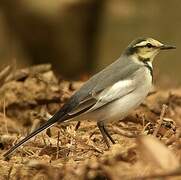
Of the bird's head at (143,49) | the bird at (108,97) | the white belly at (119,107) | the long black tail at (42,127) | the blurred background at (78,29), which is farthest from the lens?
the blurred background at (78,29)

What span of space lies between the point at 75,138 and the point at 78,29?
11.7 meters

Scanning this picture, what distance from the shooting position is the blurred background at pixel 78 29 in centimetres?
1645

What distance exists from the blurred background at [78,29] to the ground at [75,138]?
24.5ft

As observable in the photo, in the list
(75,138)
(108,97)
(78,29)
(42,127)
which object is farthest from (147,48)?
(78,29)

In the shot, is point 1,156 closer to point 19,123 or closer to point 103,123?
point 103,123

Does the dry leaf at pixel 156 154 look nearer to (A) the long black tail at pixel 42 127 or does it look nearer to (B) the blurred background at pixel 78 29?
(A) the long black tail at pixel 42 127

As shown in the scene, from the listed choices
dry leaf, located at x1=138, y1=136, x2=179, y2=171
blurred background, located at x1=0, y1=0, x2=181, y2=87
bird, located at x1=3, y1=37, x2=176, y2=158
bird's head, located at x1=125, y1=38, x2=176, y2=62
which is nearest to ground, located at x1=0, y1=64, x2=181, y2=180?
dry leaf, located at x1=138, y1=136, x2=179, y2=171

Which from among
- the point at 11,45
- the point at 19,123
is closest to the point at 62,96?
the point at 19,123

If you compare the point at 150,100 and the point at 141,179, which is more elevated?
the point at 141,179

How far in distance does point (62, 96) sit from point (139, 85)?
5.42 feet

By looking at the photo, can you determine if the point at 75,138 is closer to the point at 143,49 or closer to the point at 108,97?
the point at 108,97

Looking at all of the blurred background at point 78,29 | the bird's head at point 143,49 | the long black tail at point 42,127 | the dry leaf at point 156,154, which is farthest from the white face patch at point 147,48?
the blurred background at point 78,29

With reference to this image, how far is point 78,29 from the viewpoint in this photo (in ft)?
58.7

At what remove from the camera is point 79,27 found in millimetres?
17875
